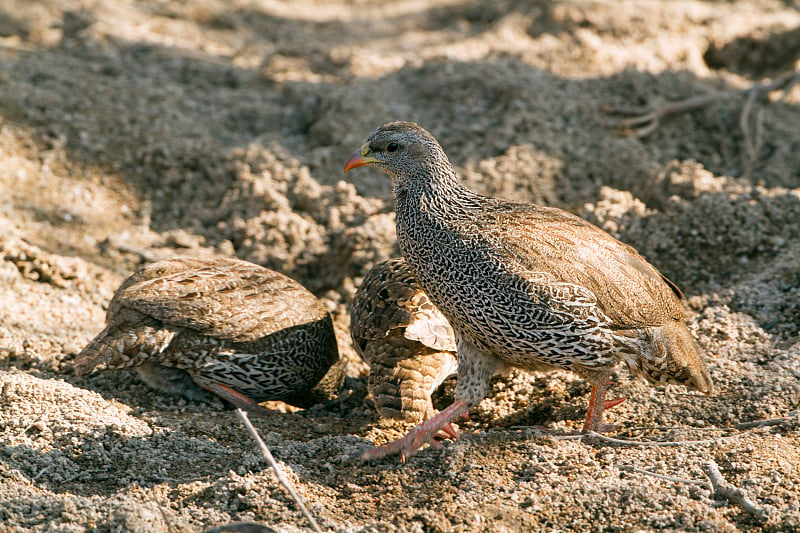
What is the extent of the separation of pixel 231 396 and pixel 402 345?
3.48 ft

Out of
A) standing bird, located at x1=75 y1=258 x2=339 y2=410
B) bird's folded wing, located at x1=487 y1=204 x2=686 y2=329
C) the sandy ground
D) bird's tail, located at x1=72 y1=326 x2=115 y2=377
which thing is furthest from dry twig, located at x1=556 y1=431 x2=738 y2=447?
bird's tail, located at x1=72 y1=326 x2=115 y2=377

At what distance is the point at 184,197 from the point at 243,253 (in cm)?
80

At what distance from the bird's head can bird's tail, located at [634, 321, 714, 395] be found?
4.84 feet

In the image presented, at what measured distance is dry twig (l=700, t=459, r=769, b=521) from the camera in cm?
371

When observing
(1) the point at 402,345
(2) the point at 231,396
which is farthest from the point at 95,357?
(1) the point at 402,345

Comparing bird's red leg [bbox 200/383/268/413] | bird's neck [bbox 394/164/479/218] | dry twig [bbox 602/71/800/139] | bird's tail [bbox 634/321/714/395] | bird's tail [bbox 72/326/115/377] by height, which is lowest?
bird's red leg [bbox 200/383/268/413]

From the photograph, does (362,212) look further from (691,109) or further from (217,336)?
(691,109)

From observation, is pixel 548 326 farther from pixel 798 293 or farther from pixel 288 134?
pixel 288 134

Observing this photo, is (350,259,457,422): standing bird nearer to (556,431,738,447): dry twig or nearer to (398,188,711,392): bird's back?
(398,188,711,392): bird's back

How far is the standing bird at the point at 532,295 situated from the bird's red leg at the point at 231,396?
1066 mm

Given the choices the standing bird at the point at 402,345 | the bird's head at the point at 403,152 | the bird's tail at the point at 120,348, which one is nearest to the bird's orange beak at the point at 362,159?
the bird's head at the point at 403,152

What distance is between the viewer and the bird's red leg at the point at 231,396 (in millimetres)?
5066

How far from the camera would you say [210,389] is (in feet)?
16.8

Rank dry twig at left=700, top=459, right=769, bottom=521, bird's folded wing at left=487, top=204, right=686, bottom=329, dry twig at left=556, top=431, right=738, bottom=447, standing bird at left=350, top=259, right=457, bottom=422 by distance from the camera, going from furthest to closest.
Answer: standing bird at left=350, top=259, right=457, bottom=422 < bird's folded wing at left=487, top=204, right=686, bottom=329 < dry twig at left=556, top=431, right=738, bottom=447 < dry twig at left=700, top=459, right=769, bottom=521
